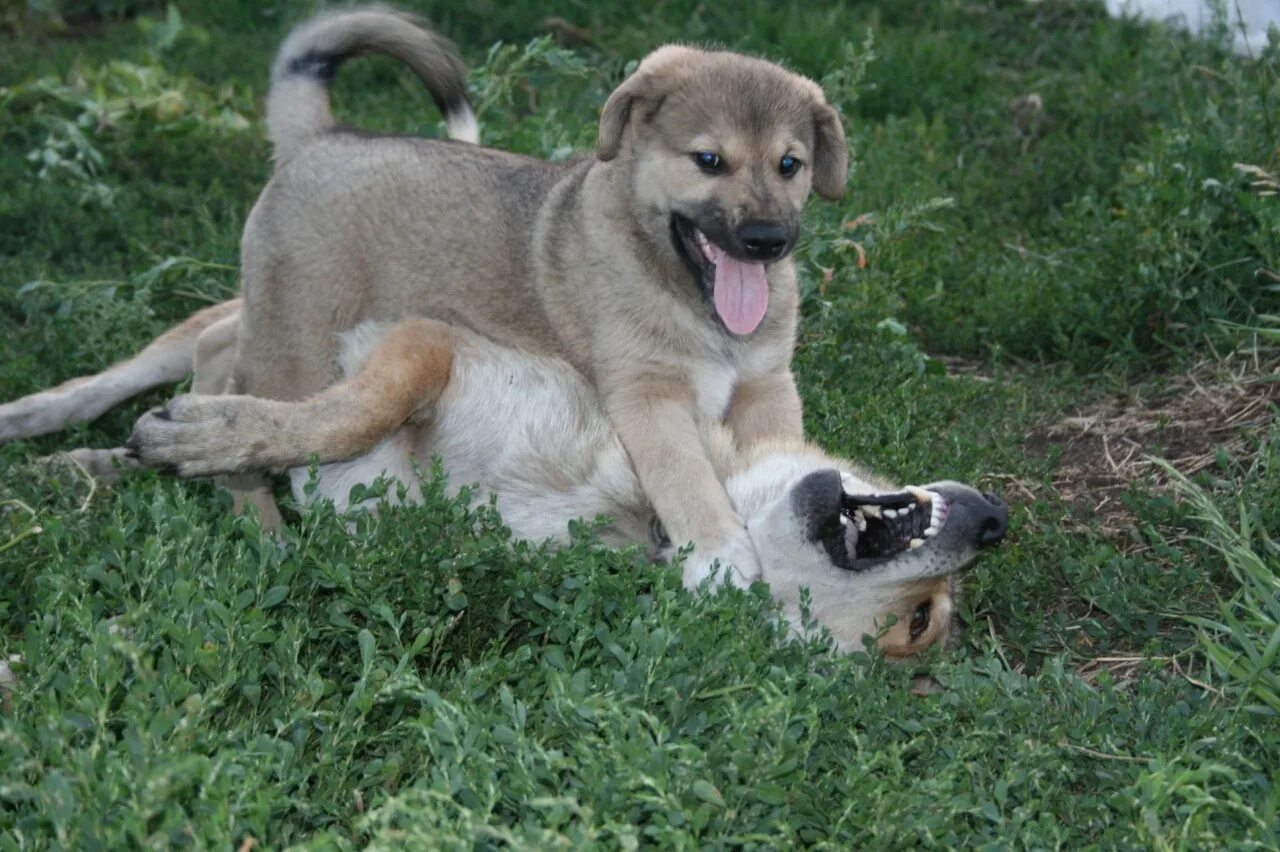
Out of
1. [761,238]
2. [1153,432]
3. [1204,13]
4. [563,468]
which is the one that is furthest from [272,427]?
[1204,13]

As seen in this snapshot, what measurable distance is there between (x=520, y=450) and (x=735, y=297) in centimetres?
72

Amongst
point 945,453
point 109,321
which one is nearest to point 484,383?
point 945,453

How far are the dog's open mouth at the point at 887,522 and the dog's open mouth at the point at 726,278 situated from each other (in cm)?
62

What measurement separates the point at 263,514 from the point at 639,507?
3.78 feet

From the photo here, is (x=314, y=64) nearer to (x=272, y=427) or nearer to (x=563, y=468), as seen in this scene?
(x=272, y=427)

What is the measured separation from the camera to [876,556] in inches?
160

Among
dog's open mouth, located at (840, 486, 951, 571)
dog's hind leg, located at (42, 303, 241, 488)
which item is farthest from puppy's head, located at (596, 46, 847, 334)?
dog's hind leg, located at (42, 303, 241, 488)

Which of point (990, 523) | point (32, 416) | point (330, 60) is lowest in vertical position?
point (32, 416)

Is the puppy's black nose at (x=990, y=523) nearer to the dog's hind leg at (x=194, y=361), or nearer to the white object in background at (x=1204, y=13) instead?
the dog's hind leg at (x=194, y=361)

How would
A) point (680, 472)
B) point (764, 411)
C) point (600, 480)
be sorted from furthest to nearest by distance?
1. point (764, 411)
2. point (600, 480)
3. point (680, 472)

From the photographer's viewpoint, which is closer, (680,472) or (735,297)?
(680,472)

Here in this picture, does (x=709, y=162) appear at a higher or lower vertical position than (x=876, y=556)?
higher

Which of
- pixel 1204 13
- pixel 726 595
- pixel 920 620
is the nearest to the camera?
pixel 726 595

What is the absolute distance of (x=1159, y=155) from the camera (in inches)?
229
